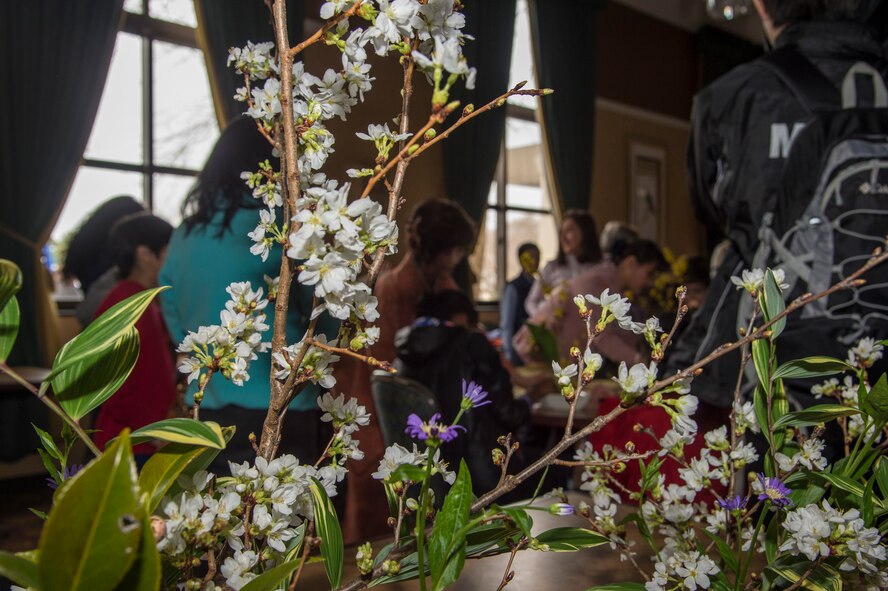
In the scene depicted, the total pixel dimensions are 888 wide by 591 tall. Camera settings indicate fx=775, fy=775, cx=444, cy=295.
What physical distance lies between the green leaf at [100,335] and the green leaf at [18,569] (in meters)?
0.09

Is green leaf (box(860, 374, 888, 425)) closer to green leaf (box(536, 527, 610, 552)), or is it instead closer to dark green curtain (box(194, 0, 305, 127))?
green leaf (box(536, 527, 610, 552))

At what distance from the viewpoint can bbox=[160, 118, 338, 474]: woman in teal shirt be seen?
66.4 inches

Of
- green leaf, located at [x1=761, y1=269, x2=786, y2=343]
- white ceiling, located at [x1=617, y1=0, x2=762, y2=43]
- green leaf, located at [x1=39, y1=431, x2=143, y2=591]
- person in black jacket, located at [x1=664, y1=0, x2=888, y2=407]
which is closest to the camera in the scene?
green leaf, located at [x1=39, y1=431, x2=143, y2=591]

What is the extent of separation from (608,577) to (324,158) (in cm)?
54

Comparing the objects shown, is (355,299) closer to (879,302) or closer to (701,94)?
(879,302)

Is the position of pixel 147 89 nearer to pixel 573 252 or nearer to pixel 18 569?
pixel 573 252

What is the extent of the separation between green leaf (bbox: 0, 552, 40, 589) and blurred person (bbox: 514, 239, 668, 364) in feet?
6.95

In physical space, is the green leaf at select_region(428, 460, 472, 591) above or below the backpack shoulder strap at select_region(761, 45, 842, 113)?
below

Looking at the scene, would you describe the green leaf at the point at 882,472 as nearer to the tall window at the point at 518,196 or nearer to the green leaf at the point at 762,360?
the green leaf at the point at 762,360

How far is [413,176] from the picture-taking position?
603 cm

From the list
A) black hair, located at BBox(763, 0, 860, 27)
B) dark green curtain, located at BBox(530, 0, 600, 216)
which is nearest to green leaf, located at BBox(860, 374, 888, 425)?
black hair, located at BBox(763, 0, 860, 27)

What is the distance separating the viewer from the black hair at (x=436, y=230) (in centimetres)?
254

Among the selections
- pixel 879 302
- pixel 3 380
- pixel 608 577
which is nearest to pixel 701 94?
pixel 879 302

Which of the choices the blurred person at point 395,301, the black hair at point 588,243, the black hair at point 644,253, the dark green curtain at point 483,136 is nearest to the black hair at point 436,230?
the blurred person at point 395,301
